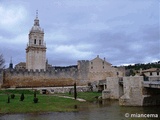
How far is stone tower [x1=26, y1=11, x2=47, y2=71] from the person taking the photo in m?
61.9

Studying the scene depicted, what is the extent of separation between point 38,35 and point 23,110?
42.9 meters

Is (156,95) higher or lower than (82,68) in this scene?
lower

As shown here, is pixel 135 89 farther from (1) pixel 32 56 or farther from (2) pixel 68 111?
(1) pixel 32 56

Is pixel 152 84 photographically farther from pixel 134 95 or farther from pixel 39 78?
pixel 39 78

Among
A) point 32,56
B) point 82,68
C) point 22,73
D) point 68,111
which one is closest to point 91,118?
point 68,111

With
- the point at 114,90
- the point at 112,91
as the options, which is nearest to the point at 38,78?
the point at 112,91

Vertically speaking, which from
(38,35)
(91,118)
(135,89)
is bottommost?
(91,118)

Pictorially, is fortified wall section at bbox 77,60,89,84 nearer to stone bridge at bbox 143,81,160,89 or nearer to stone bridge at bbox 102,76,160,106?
stone bridge at bbox 102,76,160,106

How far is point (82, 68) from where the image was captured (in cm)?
5394

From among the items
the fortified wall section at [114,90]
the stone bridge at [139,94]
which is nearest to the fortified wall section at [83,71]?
the fortified wall section at [114,90]

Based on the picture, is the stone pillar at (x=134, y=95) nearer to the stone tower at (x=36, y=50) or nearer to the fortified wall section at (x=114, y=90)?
the fortified wall section at (x=114, y=90)

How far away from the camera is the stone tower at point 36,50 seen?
2436 inches

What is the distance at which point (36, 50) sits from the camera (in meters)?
62.5

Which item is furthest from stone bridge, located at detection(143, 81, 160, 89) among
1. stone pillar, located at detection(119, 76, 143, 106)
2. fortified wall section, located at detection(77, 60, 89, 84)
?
fortified wall section, located at detection(77, 60, 89, 84)
